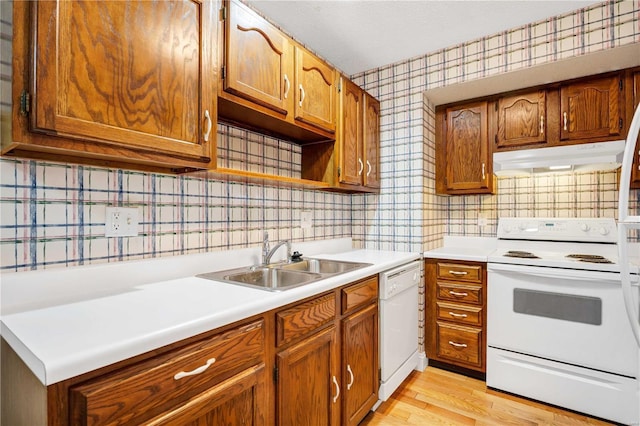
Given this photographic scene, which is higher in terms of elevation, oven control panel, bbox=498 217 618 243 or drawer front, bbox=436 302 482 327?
oven control panel, bbox=498 217 618 243

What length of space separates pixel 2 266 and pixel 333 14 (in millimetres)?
2011

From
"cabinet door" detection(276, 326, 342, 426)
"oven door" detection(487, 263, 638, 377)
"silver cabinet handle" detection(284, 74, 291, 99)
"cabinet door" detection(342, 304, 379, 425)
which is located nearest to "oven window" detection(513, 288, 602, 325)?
"oven door" detection(487, 263, 638, 377)

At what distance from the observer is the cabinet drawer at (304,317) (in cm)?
119

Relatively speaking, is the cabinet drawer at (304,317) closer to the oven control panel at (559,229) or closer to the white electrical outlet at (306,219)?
the white electrical outlet at (306,219)

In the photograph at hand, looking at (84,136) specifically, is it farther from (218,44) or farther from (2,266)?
(218,44)

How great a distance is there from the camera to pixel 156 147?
1108 mm

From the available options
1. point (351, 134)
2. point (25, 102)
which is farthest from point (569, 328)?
point (25, 102)

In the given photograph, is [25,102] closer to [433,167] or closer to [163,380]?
[163,380]

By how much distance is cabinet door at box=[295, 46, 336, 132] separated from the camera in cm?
177

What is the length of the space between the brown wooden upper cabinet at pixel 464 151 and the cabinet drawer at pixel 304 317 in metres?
1.69

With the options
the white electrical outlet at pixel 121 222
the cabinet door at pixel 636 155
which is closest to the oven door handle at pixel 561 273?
the cabinet door at pixel 636 155

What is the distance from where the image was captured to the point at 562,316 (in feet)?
6.32

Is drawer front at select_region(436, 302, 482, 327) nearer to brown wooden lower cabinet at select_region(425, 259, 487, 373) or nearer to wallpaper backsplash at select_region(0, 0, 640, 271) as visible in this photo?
brown wooden lower cabinet at select_region(425, 259, 487, 373)

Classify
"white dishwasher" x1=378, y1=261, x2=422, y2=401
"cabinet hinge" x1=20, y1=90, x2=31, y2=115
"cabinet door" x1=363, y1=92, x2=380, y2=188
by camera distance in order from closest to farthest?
"cabinet hinge" x1=20, y1=90, x2=31, y2=115
"white dishwasher" x1=378, y1=261, x2=422, y2=401
"cabinet door" x1=363, y1=92, x2=380, y2=188
